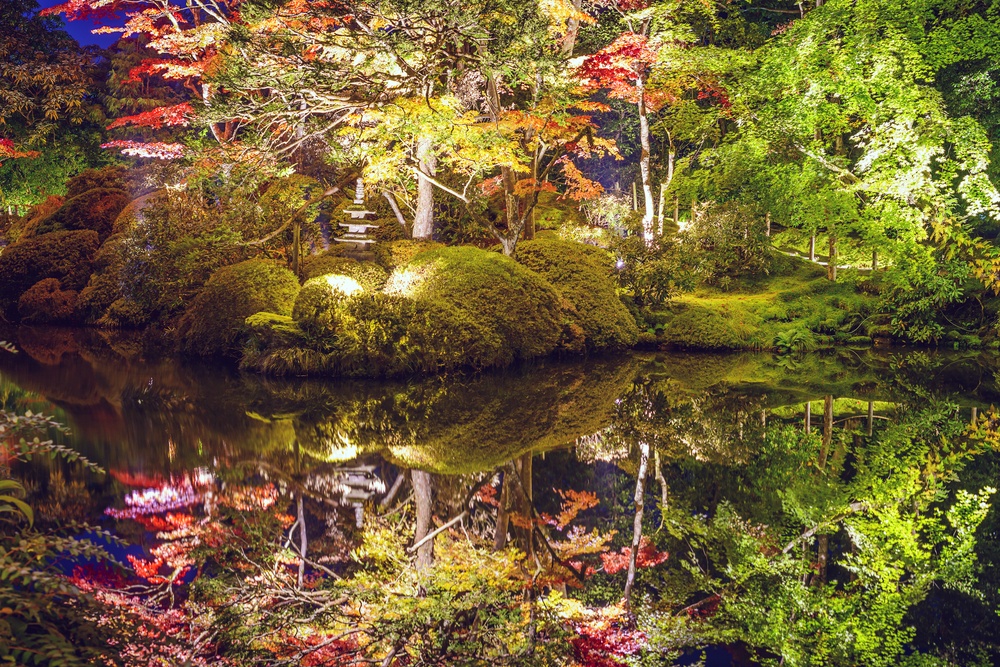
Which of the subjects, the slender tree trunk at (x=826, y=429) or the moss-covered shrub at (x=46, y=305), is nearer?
the slender tree trunk at (x=826, y=429)

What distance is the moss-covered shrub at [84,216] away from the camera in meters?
13.9

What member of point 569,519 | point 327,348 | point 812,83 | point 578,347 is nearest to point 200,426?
point 327,348

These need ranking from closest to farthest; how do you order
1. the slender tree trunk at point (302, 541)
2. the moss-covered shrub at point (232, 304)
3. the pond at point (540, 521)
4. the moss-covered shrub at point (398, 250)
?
the pond at point (540, 521)
the slender tree trunk at point (302, 541)
the moss-covered shrub at point (232, 304)
the moss-covered shrub at point (398, 250)

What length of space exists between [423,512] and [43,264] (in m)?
12.4

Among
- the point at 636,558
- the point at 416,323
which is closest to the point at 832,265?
the point at 416,323

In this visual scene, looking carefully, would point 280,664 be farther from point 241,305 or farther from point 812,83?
point 812,83

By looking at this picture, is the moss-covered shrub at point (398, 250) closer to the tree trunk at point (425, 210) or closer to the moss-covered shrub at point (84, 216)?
the tree trunk at point (425, 210)

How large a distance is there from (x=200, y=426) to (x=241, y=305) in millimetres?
3941

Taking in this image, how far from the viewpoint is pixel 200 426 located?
212 inches

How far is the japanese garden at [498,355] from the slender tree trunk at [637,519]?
27 mm

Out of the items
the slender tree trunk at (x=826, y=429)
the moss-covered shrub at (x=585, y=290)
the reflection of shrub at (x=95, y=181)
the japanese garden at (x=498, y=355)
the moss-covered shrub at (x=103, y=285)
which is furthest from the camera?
the reflection of shrub at (x=95, y=181)

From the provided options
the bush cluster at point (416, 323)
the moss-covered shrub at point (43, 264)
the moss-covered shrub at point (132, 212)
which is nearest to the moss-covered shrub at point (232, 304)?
the bush cluster at point (416, 323)

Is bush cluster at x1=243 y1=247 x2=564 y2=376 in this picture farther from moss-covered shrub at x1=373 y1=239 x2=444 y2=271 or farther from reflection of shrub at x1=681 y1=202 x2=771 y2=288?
reflection of shrub at x1=681 y1=202 x2=771 y2=288

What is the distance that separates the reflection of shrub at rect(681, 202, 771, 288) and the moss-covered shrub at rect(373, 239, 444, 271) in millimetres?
4951
